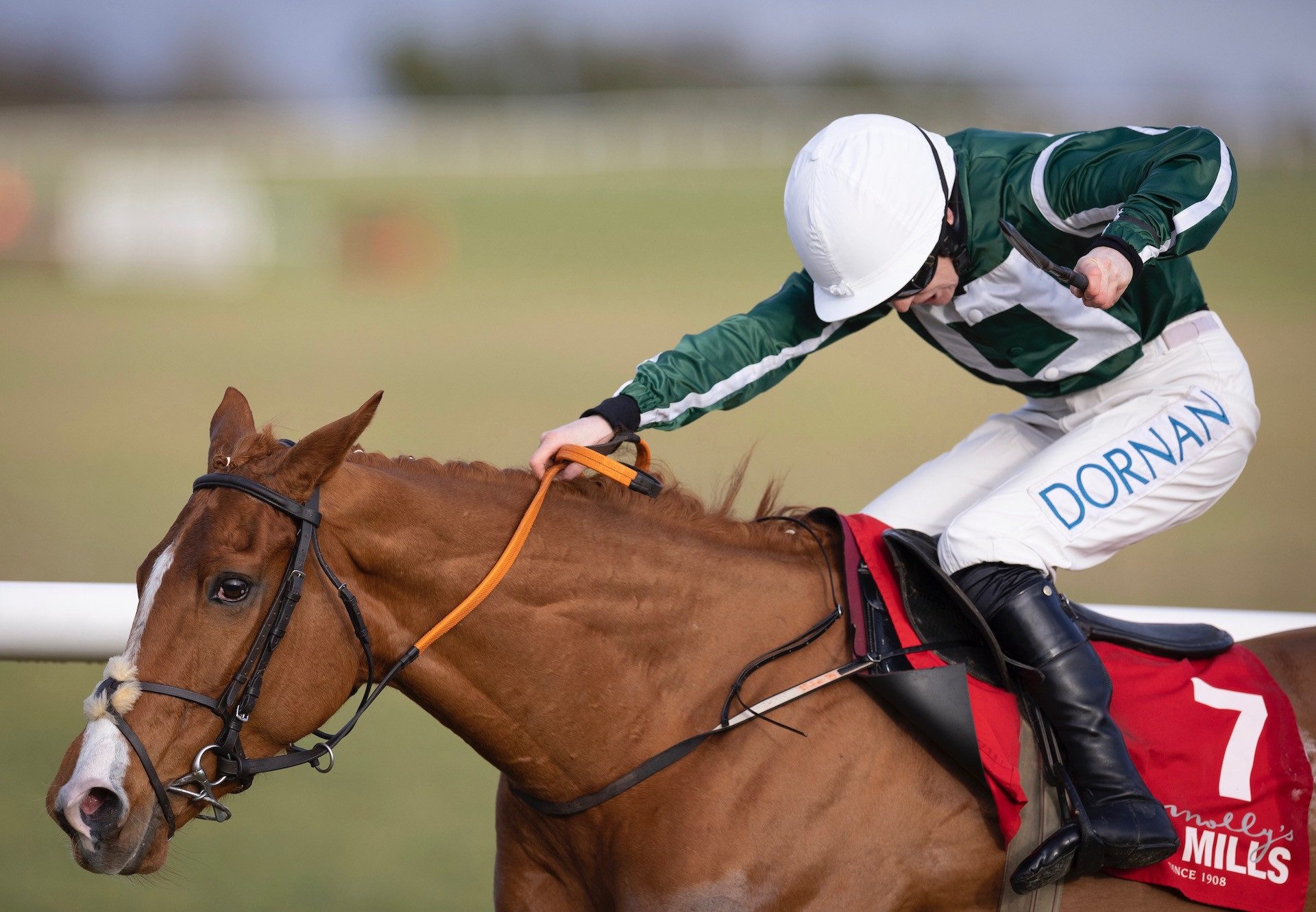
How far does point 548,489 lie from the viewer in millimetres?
2451

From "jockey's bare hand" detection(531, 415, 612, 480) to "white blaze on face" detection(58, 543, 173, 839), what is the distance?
75cm

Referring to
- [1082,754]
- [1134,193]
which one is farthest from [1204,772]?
[1134,193]

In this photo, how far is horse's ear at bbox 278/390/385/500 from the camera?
6.83 feet

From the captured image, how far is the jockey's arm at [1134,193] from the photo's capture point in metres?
2.26

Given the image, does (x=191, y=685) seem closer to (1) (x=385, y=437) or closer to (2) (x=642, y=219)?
(1) (x=385, y=437)

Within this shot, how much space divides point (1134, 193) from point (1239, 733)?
1130 mm

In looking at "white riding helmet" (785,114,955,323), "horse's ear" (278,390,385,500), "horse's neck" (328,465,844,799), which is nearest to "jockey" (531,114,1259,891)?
"white riding helmet" (785,114,955,323)

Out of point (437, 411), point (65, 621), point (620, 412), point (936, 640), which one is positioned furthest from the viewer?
point (437, 411)

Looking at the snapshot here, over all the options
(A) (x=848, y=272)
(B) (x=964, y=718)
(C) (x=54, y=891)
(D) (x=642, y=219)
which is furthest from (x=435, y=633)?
(D) (x=642, y=219)

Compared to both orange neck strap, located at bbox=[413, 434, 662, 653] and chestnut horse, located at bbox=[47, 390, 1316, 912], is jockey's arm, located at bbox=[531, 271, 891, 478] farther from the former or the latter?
chestnut horse, located at bbox=[47, 390, 1316, 912]

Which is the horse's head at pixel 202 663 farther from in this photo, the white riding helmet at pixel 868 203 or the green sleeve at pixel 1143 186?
the green sleeve at pixel 1143 186

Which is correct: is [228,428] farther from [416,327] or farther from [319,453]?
[416,327]

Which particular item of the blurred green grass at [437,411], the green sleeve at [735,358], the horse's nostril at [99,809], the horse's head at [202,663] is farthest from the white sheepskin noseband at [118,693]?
the green sleeve at [735,358]

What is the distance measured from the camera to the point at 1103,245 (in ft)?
7.45
